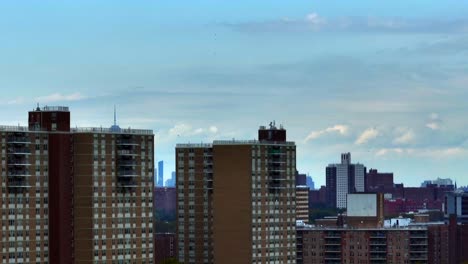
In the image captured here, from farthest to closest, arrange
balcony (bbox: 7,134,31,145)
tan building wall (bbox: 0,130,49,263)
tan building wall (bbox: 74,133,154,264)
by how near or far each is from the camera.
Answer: tan building wall (bbox: 74,133,154,264), balcony (bbox: 7,134,31,145), tan building wall (bbox: 0,130,49,263)

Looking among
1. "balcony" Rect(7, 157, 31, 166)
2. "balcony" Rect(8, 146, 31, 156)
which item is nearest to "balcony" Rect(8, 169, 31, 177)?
"balcony" Rect(7, 157, 31, 166)

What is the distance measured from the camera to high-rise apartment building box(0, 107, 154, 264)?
554 ft

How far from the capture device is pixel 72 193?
173375 millimetres

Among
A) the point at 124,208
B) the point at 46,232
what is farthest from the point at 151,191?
the point at 46,232

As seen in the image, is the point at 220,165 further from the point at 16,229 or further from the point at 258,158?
the point at 16,229

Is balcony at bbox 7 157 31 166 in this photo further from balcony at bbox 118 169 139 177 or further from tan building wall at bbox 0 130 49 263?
balcony at bbox 118 169 139 177

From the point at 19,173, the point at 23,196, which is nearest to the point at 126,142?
the point at 19,173

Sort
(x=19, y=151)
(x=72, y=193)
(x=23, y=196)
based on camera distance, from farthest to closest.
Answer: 1. (x=72, y=193)
2. (x=23, y=196)
3. (x=19, y=151)

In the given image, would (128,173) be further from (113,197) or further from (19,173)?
(19,173)

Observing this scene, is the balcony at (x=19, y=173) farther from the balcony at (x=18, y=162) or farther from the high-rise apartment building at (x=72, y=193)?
the balcony at (x=18, y=162)

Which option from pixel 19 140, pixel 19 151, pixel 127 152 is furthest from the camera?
pixel 127 152

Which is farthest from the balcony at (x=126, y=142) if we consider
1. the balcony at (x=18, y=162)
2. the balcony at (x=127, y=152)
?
the balcony at (x=18, y=162)

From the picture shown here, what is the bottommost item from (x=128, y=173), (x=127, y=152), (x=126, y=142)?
(x=128, y=173)

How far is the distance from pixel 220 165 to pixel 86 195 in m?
29.4
